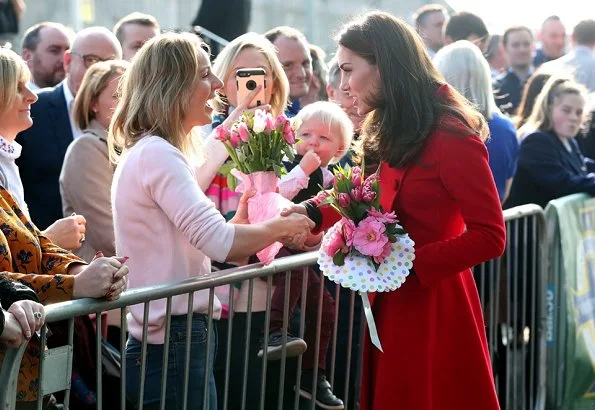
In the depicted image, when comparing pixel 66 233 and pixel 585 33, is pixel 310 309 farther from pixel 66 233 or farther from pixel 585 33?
pixel 585 33

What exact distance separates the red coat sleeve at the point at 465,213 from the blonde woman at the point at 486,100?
2681 millimetres

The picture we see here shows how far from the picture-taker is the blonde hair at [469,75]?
6.57m

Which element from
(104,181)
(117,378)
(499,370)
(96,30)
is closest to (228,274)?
(117,378)

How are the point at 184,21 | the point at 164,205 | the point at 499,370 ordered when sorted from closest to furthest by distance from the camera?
1. the point at 164,205
2. the point at 499,370
3. the point at 184,21

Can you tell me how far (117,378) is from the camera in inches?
156

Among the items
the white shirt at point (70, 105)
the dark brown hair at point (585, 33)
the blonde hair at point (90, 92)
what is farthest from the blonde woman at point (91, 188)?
the dark brown hair at point (585, 33)

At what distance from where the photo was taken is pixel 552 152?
705 centimetres

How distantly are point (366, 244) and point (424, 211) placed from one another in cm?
30

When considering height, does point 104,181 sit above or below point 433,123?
below

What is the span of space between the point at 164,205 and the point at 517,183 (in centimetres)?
385

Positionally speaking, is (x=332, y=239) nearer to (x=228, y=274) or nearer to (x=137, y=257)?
(x=228, y=274)

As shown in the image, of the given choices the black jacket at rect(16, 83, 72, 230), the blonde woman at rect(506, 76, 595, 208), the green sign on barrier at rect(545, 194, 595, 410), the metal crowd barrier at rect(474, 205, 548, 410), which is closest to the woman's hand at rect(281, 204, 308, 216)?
the metal crowd barrier at rect(474, 205, 548, 410)

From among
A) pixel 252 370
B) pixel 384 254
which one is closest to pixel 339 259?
pixel 384 254

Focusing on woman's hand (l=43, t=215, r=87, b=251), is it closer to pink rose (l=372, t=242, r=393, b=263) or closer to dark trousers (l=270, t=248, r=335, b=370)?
dark trousers (l=270, t=248, r=335, b=370)
